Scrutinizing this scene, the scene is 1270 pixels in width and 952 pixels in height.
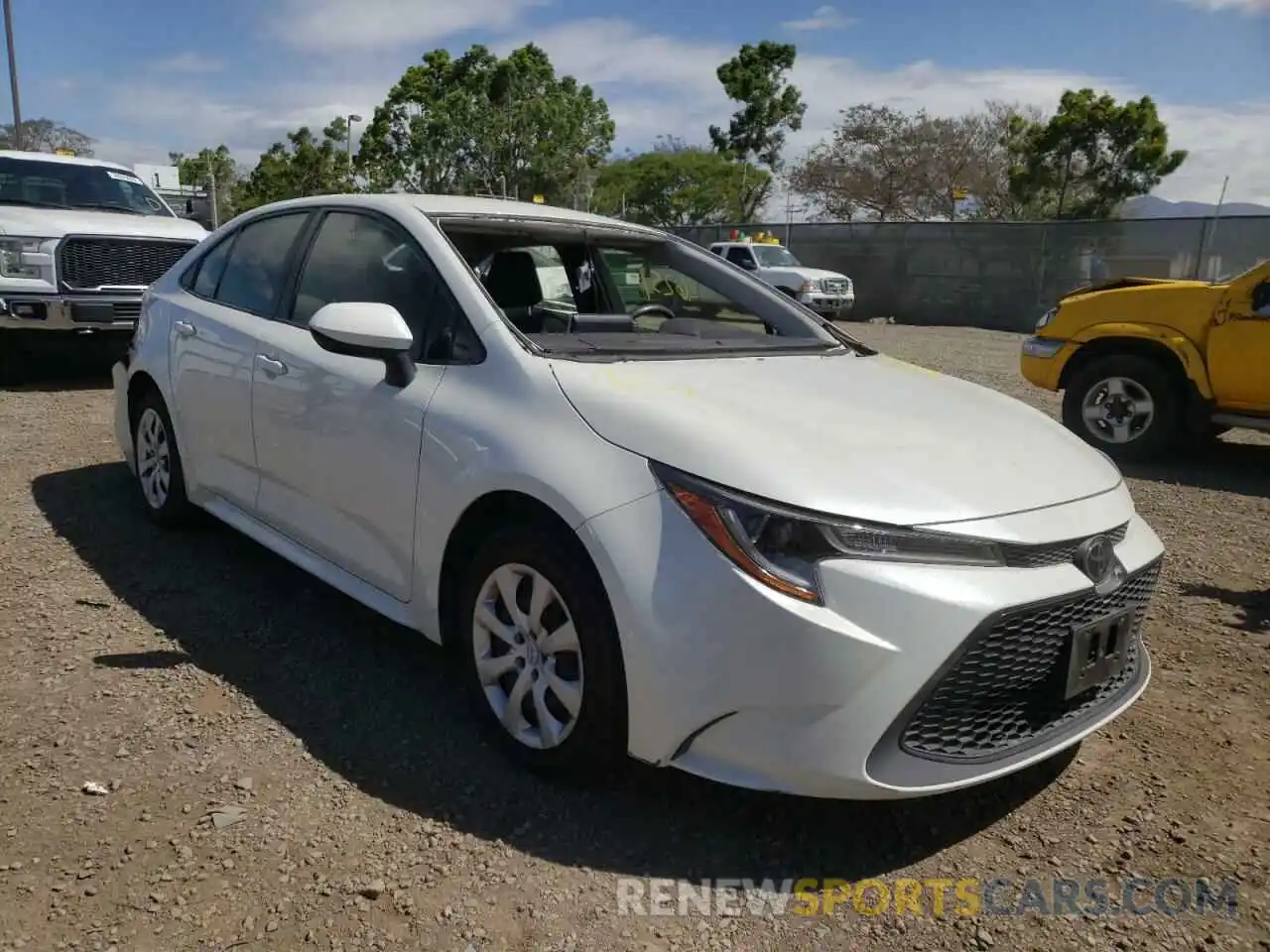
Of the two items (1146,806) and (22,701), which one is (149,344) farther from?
(1146,806)

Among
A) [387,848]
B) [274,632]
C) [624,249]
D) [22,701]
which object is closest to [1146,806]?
[387,848]

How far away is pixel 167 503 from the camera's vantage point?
4.55 meters

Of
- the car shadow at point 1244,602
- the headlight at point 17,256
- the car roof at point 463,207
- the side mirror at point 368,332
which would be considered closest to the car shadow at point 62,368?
the headlight at point 17,256

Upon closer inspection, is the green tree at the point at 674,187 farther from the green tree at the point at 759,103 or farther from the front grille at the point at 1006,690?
the front grille at the point at 1006,690

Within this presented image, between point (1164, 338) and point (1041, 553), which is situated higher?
point (1164, 338)

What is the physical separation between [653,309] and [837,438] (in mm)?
1536

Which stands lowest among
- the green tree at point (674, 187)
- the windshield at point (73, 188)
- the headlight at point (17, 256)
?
the headlight at point (17, 256)

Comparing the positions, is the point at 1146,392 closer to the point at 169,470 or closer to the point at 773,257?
the point at 169,470

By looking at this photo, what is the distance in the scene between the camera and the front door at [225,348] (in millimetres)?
3842

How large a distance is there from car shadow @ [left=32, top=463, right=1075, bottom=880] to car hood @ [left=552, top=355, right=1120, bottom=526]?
0.88 m

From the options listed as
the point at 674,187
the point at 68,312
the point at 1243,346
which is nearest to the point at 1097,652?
the point at 1243,346

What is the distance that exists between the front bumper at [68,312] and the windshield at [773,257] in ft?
49.3

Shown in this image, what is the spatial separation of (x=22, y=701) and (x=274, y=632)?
0.83 metres

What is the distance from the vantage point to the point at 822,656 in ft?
7.01
